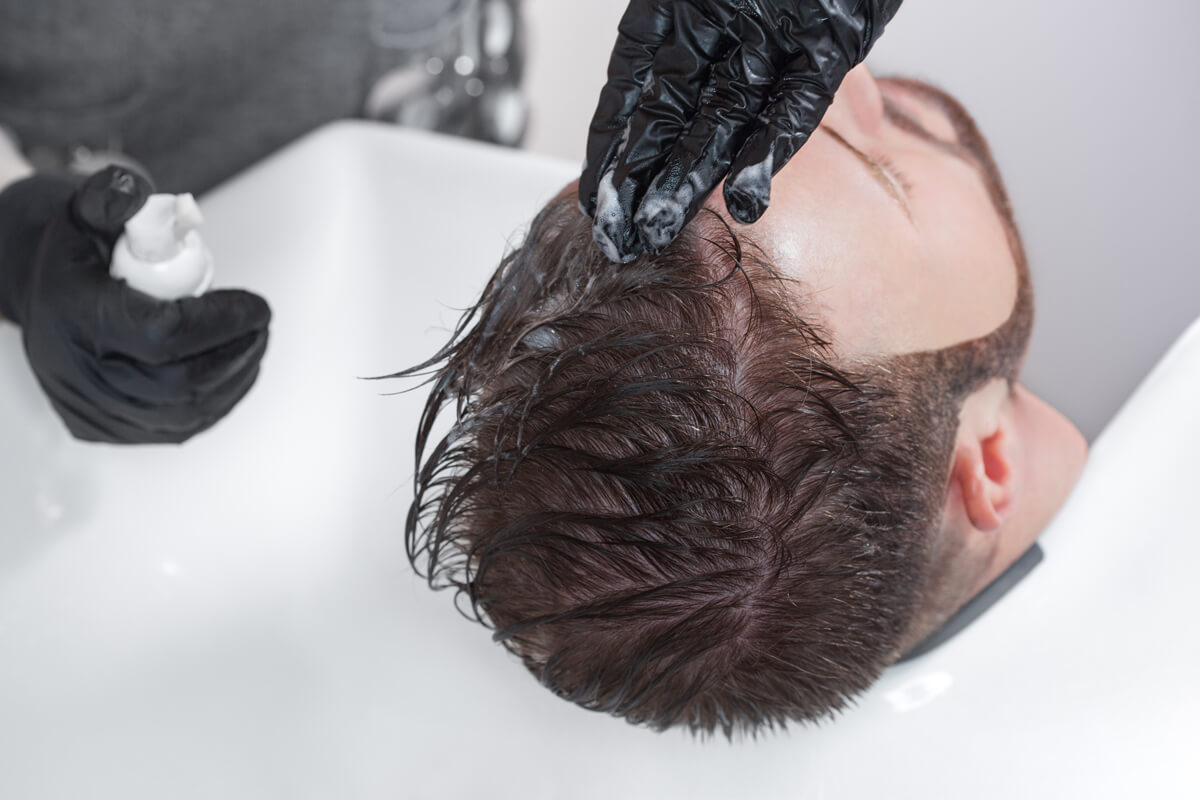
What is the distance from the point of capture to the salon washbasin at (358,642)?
2.49 feet

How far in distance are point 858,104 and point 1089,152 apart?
1.45 ft

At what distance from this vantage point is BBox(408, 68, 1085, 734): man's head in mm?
594

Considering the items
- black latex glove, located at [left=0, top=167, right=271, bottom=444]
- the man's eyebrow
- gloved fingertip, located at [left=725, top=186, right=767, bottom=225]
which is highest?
gloved fingertip, located at [left=725, top=186, right=767, bottom=225]

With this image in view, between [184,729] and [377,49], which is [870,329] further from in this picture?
[377,49]

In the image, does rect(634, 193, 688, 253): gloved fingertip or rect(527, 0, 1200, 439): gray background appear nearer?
rect(634, 193, 688, 253): gloved fingertip

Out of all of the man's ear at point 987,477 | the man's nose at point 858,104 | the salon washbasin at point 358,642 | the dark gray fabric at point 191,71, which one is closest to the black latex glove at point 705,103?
the man's nose at point 858,104

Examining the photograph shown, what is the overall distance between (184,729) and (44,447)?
0.89ft

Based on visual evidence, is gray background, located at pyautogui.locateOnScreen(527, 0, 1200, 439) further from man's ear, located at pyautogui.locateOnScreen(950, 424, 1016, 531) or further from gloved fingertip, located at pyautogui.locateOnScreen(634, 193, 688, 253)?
gloved fingertip, located at pyautogui.locateOnScreen(634, 193, 688, 253)

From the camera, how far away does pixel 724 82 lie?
1.97 feet

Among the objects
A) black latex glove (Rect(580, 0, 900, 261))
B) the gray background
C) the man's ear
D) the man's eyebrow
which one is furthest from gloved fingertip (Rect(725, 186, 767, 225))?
the gray background

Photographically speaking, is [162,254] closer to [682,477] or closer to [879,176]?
[682,477]

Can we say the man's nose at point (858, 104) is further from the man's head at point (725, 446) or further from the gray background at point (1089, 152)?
the gray background at point (1089, 152)

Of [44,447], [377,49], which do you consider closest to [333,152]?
[44,447]

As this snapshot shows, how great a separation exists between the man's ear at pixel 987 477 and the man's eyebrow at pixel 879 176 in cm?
18
